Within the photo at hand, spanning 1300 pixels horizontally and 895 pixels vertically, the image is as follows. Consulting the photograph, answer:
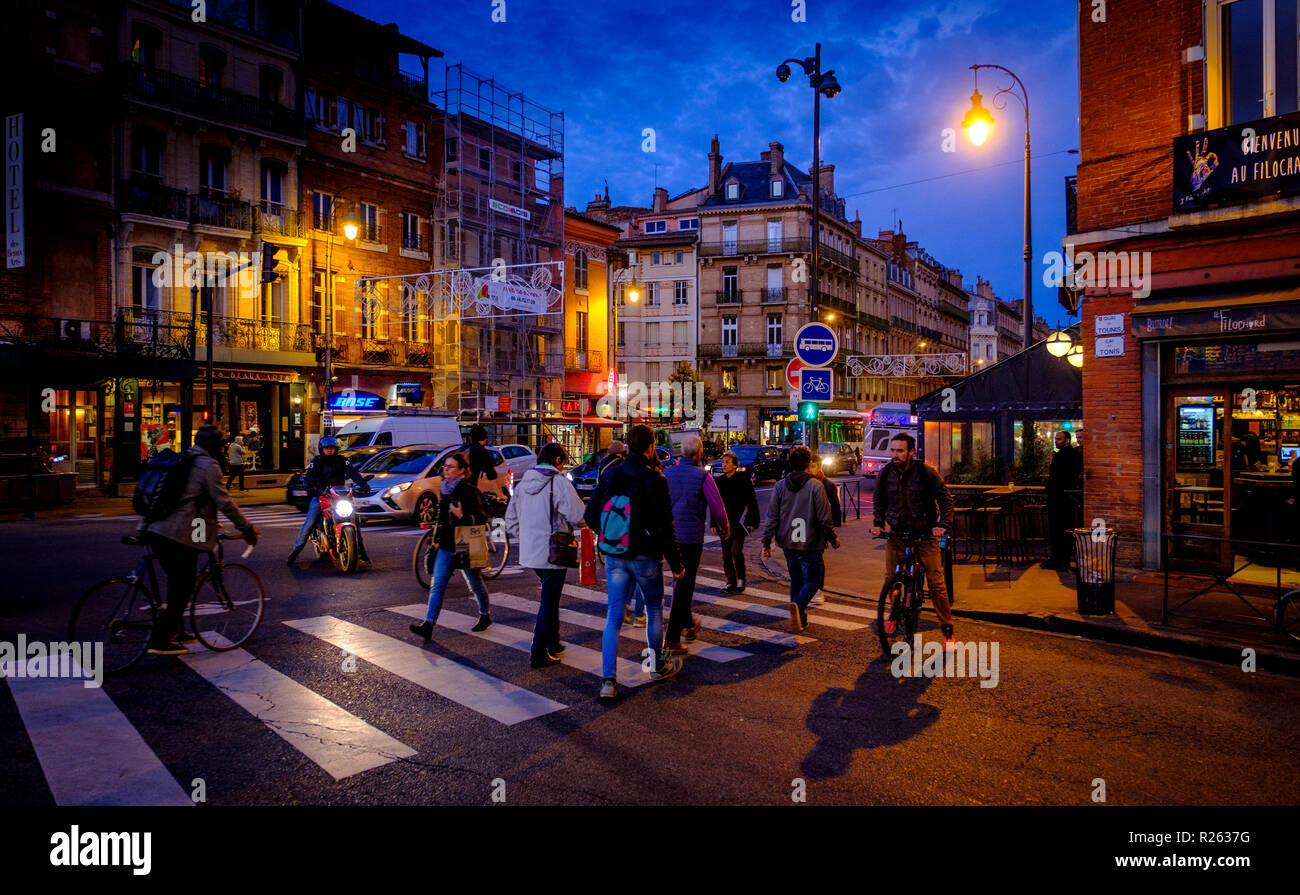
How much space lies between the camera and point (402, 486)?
57.4 feet

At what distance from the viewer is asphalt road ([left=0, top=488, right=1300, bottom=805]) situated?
4609 millimetres

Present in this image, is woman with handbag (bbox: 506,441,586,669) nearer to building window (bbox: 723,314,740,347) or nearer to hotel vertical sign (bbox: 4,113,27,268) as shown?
hotel vertical sign (bbox: 4,113,27,268)

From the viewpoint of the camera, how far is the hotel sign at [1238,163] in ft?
33.0

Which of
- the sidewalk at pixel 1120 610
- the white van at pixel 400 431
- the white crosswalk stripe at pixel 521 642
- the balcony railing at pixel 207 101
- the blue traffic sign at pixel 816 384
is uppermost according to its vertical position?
the balcony railing at pixel 207 101

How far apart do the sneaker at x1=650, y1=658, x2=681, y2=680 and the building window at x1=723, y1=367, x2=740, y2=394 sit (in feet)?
185

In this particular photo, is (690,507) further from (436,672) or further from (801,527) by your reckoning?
(436,672)

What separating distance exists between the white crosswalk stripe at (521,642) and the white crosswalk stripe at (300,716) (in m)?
1.85

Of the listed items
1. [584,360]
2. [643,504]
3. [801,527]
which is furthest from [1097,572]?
[584,360]

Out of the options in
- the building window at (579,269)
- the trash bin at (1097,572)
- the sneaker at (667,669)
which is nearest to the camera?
the sneaker at (667,669)

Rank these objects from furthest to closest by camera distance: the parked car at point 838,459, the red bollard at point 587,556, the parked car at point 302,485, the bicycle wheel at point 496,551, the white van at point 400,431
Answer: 1. the parked car at point 838,459
2. the white van at point 400,431
3. the parked car at point 302,485
4. the bicycle wheel at point 496,551
5. the red bollard at point 587,556

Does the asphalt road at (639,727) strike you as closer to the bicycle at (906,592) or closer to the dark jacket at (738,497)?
the bicycle at (906,592)

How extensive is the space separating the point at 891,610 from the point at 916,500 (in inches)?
41.4

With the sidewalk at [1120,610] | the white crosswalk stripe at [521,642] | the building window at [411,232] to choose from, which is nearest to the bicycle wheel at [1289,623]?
the sidewalk at [1120,610]

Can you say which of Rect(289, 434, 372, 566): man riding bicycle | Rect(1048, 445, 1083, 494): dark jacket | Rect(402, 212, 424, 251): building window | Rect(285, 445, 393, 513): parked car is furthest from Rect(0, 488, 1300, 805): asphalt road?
Rect(402, 212, 424, 251): building window
